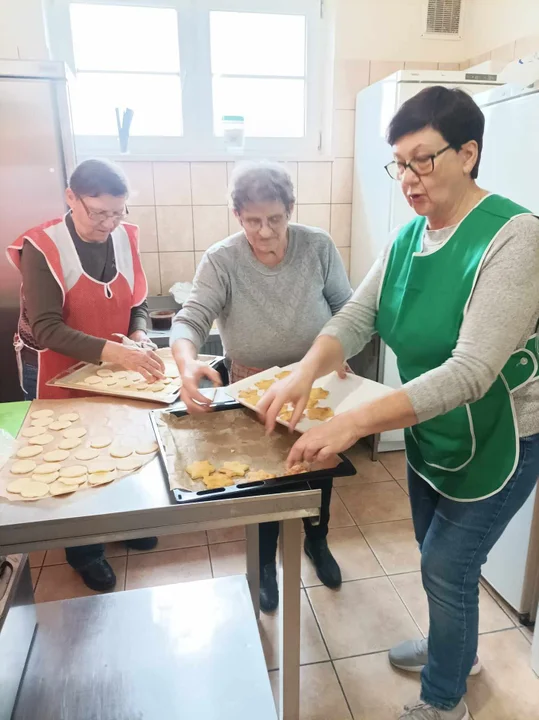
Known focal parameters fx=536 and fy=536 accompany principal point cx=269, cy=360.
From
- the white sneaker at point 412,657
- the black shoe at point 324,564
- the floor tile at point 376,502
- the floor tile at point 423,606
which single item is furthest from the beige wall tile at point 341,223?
the white sneaker at point 412,657

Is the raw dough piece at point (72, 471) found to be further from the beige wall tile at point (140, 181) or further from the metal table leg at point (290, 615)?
the beige wall tile at point (140, 181)

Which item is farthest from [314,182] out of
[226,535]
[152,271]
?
[226,535]

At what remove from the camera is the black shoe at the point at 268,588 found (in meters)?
1.66

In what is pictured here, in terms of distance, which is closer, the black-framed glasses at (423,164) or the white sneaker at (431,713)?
the black-framed glasses at (423,164)

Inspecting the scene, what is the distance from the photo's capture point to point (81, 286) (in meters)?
1.55

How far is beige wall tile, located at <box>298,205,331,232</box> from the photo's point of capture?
2.76m

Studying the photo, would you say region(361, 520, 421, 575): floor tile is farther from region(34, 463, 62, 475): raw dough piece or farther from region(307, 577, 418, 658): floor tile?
region(34, 463, 62, 475): raw dough piece

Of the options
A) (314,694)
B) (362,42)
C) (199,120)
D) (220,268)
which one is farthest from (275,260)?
(362,42)

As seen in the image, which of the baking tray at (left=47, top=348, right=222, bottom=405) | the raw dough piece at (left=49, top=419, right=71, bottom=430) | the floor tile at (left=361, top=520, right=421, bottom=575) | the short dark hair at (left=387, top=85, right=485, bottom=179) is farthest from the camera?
the floor tile at (left=361, top=520, right=421, bottom=575)

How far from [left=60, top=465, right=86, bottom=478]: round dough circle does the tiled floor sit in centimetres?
89

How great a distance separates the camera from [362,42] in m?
2.58

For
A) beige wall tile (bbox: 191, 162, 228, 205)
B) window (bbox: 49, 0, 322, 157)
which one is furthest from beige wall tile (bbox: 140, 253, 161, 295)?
window (bbox: 49, 0, 322, 157)

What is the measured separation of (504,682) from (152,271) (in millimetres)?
2166

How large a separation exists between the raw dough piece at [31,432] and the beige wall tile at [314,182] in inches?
77.3
